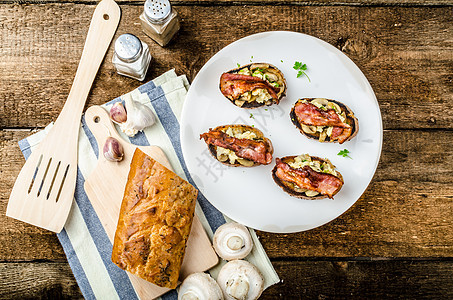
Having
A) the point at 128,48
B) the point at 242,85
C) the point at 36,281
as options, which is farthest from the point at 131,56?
the point at 36,281

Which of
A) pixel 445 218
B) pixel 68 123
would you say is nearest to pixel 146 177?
pixel 68 123

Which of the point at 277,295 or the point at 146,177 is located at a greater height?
the point at 146,177

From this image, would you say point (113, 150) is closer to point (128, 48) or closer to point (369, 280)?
point (128, 48)

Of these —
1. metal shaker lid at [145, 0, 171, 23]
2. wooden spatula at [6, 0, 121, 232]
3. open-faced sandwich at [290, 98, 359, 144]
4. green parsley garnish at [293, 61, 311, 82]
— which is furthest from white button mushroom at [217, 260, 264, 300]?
metal shaker lid at [145, 0, 171, 23]

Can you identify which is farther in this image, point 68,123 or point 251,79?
point 68,123

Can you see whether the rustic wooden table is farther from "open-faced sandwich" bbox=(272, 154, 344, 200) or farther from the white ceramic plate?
"open-faced sandwich" bbox=(272, 154, 344, 200)

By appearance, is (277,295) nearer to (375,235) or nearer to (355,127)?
(375,235)
